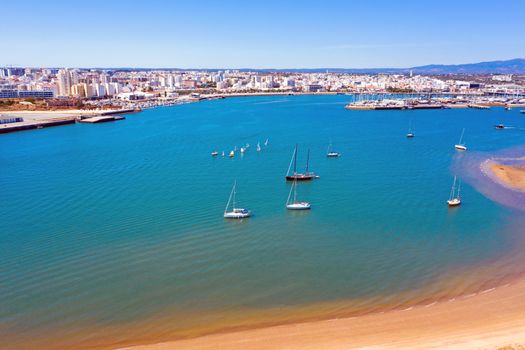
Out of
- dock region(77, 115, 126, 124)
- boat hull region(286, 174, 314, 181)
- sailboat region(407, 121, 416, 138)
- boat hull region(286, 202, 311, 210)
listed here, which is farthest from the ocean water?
dock region(77, 115, 126, 124)

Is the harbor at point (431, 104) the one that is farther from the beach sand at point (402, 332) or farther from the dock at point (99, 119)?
the beach sand at point (402, 332)

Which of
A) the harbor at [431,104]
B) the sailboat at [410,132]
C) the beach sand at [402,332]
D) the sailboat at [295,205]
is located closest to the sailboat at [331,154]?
the sailboat at [295,205]

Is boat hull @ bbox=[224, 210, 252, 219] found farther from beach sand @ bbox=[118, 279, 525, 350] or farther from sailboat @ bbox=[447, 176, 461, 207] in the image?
sailboat @ bbox=[447, 176, 461, 207]

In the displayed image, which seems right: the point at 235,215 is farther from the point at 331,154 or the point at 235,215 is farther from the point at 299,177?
the point at 331,154

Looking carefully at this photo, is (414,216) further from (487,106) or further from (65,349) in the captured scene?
(487,106)

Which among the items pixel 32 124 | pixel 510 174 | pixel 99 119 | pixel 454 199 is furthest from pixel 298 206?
pixel 99 119

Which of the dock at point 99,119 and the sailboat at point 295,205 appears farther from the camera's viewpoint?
the dock at point 99,119

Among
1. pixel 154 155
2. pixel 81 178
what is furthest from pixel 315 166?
pixel 81 178
